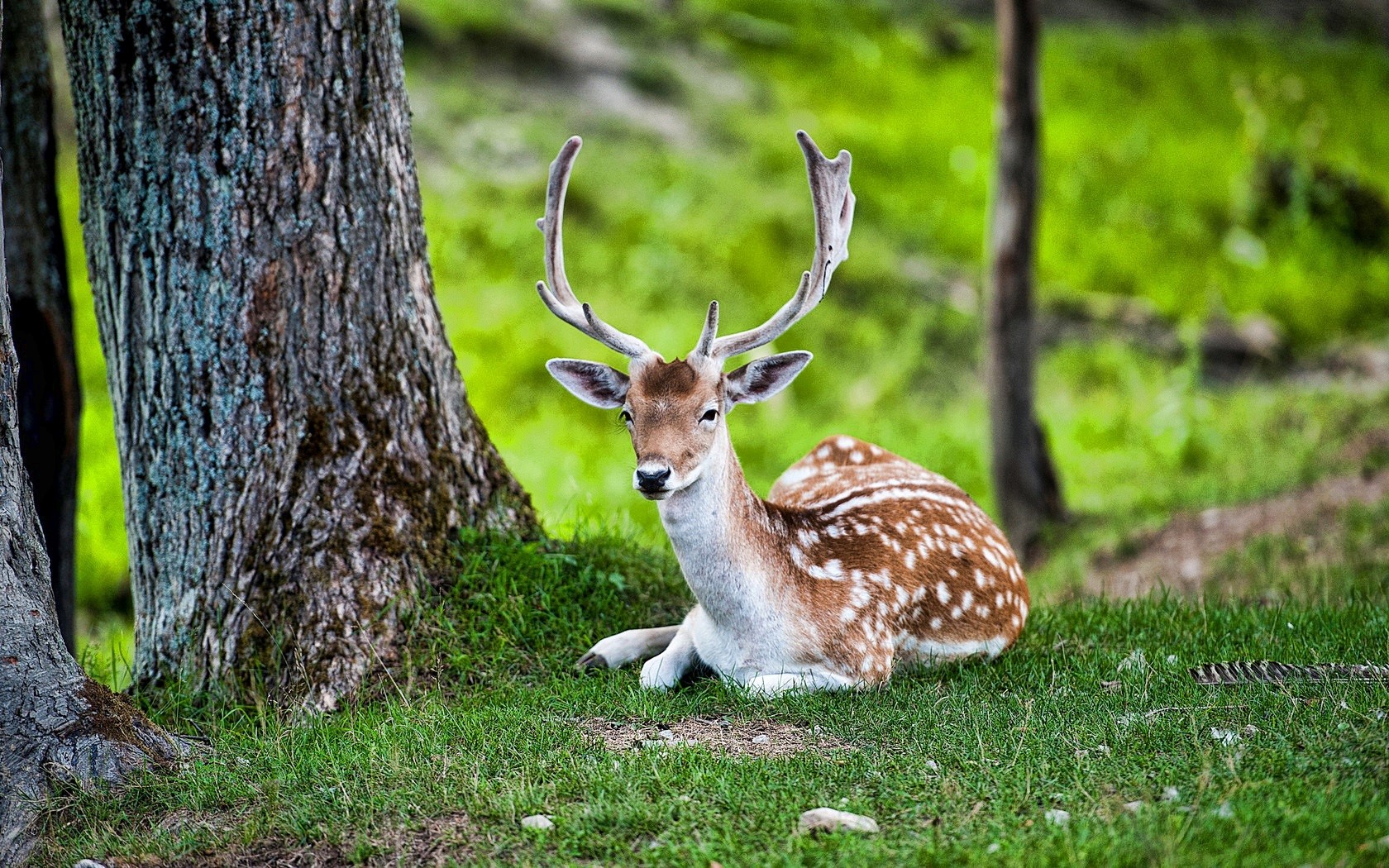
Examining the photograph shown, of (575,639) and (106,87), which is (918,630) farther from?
(106,87)

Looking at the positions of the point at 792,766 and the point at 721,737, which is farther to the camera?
the point at 721,737

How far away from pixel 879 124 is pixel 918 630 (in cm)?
1124

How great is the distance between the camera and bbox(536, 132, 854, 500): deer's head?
473cm

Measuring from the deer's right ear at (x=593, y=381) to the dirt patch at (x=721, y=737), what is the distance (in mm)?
1213

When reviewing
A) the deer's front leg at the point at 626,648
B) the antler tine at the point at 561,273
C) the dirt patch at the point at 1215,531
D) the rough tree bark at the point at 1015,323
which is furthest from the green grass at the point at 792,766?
the rough tree bark at the point at 1015,323

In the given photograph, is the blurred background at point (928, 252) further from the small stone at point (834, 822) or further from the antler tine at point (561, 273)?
the small stone at point (834, 822)

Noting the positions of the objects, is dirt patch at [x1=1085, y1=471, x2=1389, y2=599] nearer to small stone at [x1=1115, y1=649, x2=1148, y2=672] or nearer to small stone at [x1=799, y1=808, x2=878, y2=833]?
small stone at [x1=1115, y1=649, x2=1148, y2=672]

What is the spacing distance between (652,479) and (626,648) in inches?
38.3

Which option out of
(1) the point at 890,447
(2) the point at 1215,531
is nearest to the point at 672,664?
(2) the point at 1215,531

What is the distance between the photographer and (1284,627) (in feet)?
17.6

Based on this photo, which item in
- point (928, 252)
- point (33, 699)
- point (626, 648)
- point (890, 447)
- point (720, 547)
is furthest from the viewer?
point (928, 252)

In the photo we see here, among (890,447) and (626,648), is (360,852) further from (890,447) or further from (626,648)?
(890,447)

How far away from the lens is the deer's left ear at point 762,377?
5.06 meters

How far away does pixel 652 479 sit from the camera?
456 centimetres
